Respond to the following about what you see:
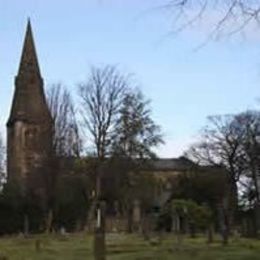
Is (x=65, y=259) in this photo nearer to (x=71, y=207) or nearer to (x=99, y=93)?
(x=99, y=93)

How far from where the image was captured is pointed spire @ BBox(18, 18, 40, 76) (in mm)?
102794

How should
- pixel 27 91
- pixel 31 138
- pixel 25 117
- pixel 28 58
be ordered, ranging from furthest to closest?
pixel 28 58 → pixel 27 91 → pixel 25 117 → pixel 31 138

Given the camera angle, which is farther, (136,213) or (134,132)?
(136,213)

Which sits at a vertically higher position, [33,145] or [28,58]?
[28,58]

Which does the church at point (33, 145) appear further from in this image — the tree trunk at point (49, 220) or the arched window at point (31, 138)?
the tree trunk at point (49, 220)

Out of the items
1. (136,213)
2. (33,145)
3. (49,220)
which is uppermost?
(33,145)

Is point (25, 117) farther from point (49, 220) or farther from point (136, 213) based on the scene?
point (49, 220)

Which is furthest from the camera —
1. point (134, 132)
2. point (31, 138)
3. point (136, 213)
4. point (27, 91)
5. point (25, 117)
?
point (27, 91)

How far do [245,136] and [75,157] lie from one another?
19988 millimetres

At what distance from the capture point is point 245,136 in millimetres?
81000

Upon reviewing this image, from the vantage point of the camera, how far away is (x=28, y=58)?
104812mm

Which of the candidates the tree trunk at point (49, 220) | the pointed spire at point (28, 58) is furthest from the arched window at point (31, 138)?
the tree trunk at point (49, 220)

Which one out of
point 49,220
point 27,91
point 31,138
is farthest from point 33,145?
point 27,91

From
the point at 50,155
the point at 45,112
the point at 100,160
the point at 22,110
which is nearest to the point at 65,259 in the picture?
the point at 100,160
